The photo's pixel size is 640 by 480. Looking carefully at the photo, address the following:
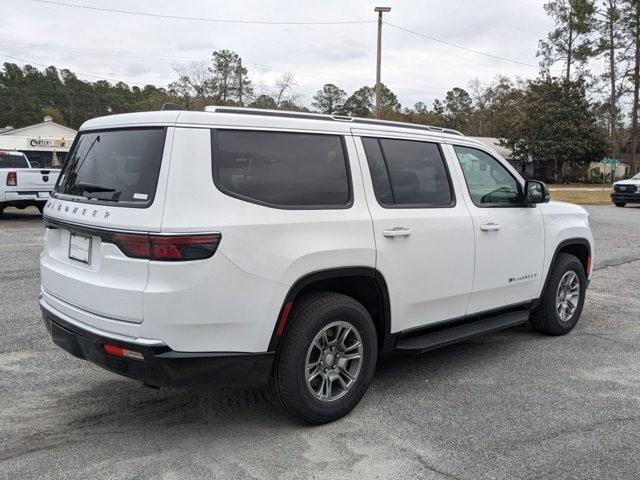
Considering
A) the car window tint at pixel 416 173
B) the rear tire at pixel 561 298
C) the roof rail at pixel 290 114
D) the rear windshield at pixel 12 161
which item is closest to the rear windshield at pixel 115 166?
the roof rail at pixel 290 114

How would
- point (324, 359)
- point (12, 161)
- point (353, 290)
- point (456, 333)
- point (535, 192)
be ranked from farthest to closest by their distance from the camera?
point (12, 161)
point (535, 192)
point (456, 333)
point (353, 290)
point (324, 359)

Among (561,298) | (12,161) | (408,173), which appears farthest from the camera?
(12,161)

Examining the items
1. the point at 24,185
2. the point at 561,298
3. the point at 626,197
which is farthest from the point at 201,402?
the point at 626,197

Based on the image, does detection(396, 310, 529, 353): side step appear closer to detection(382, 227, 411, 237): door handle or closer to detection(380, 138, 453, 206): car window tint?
detection(382, 227, 411, 237): door handle

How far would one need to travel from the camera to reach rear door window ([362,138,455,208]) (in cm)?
412

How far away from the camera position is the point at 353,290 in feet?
13.3

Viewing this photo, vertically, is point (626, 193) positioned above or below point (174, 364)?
above

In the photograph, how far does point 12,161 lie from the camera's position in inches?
692

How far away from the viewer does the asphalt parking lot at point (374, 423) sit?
3.29 meters

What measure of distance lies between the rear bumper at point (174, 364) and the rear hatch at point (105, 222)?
132mm

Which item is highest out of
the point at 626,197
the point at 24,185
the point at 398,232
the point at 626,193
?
the point at 626,193

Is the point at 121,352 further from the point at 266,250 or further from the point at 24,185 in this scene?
the point at 24,185

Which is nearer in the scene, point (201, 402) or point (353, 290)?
point (353, 290)

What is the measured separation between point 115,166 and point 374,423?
7.47 feet
